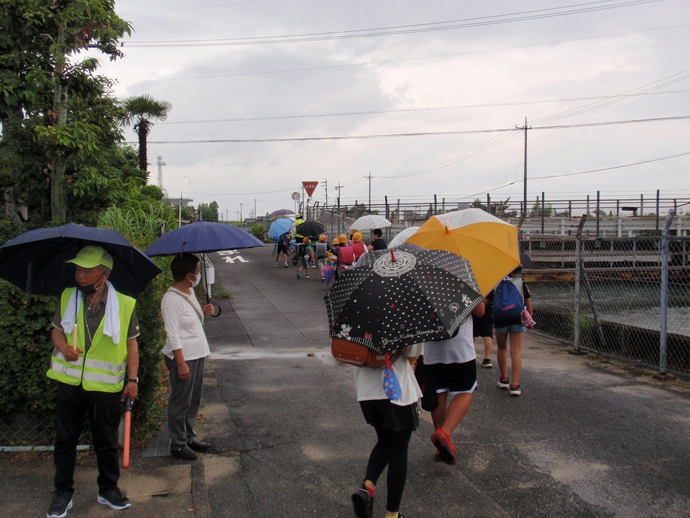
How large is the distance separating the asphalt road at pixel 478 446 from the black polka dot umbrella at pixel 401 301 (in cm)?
137

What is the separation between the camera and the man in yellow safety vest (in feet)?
11.3

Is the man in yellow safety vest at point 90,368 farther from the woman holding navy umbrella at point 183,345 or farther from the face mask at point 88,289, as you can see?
the woman holding navy umbrella at point 183,345

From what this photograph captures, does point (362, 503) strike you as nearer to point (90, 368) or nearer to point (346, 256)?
point (90, 368)

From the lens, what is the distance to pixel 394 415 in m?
3.21

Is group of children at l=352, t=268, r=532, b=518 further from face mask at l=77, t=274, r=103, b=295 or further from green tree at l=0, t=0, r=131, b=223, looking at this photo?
green tree at l=0, t=0, r=131, b=223

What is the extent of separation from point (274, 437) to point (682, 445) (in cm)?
344

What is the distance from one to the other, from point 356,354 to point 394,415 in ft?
1.43

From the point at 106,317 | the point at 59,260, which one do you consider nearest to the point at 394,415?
the point at 106,317

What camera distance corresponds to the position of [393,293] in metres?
3.10

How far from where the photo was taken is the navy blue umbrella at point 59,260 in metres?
3.48

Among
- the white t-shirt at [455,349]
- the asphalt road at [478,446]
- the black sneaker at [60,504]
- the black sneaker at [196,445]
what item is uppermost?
the white t-shirt at [455,349]

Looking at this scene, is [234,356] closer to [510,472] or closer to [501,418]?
[501,418]

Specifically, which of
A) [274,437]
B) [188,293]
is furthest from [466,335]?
[188,293]

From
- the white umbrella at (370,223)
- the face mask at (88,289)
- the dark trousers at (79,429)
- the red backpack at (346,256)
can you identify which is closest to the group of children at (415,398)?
the dark trousers at (79,429)
